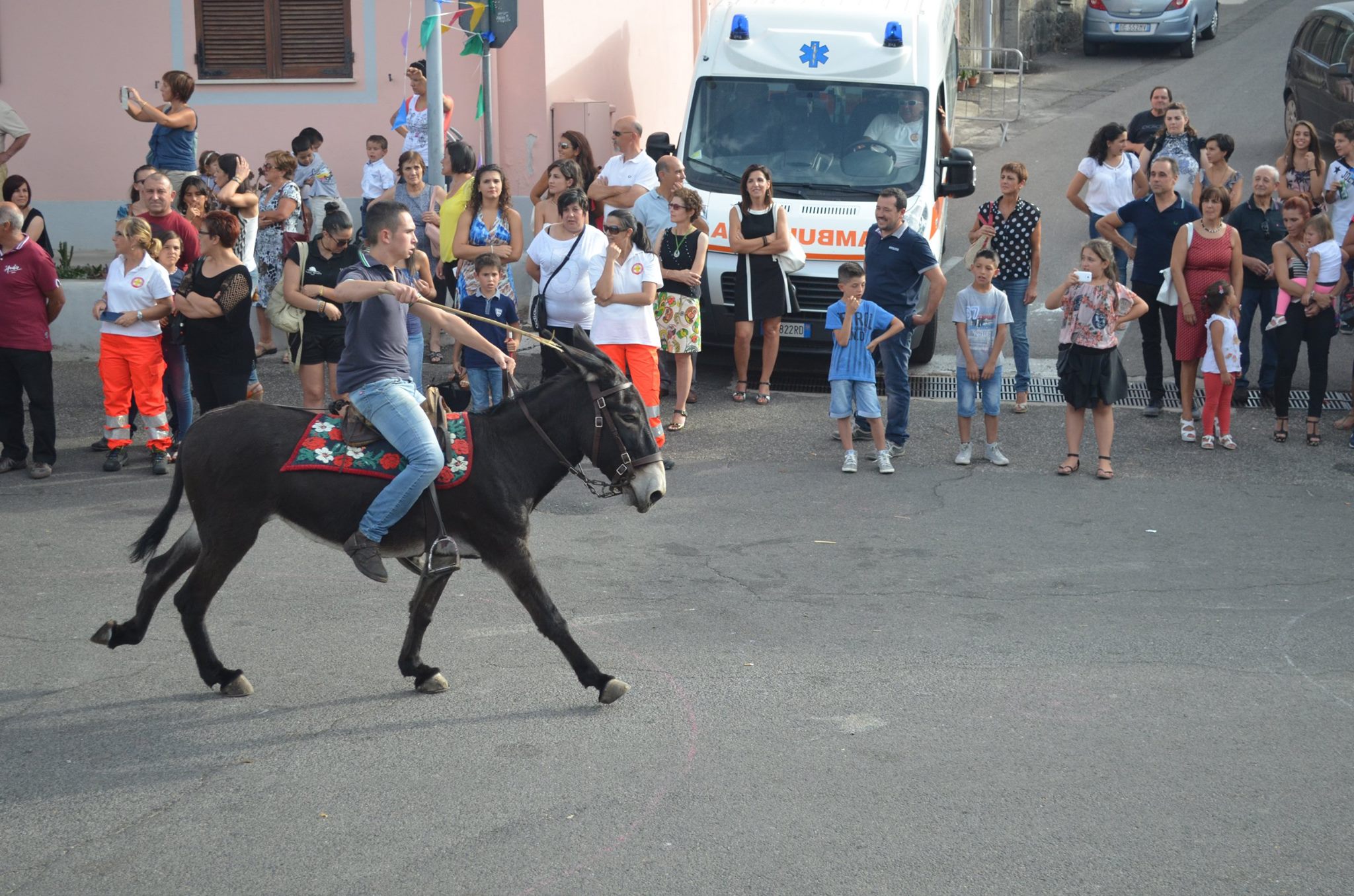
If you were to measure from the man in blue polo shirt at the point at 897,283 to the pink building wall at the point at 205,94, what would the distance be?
612cm

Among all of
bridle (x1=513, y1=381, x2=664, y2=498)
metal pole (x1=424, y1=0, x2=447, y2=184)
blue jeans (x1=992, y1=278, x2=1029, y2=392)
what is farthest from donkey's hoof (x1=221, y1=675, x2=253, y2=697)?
blue jeans (x1=992, y1=278, x2=1029, y2=392)

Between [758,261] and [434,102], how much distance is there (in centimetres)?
321

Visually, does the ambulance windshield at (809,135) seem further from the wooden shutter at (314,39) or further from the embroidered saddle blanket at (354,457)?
the embroidered saddle blanket at (354,457)

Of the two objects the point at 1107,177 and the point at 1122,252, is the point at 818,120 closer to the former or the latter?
the point at 1107,177

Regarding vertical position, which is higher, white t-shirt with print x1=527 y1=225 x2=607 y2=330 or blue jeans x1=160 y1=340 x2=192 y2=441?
white t-shirt with print x1=527 y1=225 x2=607 y2=330

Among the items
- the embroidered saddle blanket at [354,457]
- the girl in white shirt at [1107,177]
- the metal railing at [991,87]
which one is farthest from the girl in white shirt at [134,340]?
the metal railing at [991,87]

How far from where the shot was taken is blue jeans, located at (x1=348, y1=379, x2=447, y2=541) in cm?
611

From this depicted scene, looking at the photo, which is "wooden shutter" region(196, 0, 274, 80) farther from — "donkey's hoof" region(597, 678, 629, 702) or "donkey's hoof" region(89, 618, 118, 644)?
"donkey's hoof" region(597, 678, 629, 702)

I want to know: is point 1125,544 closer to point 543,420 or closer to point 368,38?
point 543,420

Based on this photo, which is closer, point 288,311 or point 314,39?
point 288,311

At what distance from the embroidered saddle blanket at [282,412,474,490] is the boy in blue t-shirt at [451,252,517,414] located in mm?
3930

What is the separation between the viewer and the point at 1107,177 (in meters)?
13.5

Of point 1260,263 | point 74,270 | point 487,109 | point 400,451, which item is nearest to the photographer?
point 400,451

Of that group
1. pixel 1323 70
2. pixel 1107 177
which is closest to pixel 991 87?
pixel 1323 70
